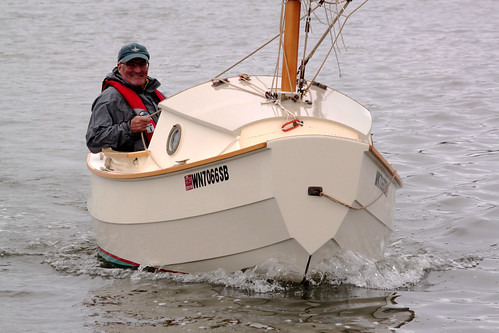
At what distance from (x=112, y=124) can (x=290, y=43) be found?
1871mm

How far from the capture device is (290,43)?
285 inches

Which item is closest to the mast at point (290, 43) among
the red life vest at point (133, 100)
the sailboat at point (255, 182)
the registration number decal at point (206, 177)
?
the sailboat at point (255, 182)

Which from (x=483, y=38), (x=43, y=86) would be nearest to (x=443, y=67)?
(x=483, y=38)

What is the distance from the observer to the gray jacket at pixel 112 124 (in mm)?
7863

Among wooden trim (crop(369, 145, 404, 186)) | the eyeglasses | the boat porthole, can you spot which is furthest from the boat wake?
the eyeglasses

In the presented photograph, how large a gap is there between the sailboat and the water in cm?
28

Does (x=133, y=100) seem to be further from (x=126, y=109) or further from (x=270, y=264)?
(x=270, y=264)

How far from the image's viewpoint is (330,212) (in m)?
6.49

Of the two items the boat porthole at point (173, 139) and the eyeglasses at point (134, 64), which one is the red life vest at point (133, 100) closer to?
the eyeglasses at point (134, 64)

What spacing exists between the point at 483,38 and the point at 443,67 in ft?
13.8

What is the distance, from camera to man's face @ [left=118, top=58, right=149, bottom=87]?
8.23m

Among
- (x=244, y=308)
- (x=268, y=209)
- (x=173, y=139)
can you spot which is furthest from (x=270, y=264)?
(x=173, y=139)

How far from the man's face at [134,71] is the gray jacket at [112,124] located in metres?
0.06

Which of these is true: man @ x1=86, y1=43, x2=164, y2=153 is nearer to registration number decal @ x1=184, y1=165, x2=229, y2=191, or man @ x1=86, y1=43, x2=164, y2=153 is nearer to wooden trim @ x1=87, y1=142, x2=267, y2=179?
wooden trim @ x1=87, y1=142, x2=267, y2=179
